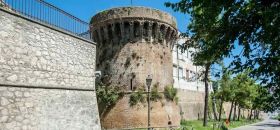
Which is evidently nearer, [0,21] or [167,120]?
[0,21]

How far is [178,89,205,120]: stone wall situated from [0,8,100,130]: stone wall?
2757 centimetres

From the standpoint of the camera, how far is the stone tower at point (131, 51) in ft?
96.4

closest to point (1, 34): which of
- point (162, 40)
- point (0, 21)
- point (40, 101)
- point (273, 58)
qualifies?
point (0, 21)

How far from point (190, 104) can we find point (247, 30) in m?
36.8

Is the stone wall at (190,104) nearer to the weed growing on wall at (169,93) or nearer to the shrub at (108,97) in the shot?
the weed growing on wall at (169,93)

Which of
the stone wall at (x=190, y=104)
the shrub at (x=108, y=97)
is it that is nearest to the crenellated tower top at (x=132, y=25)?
the shrub at (x=108, y=97)

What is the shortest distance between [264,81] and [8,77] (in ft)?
23.7

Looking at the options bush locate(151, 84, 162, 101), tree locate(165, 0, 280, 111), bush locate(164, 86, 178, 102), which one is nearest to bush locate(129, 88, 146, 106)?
bush locate(151, 84, 162, 101)

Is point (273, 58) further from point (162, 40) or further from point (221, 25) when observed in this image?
point (162, 40)

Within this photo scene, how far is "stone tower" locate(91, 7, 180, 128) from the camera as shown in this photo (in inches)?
1157

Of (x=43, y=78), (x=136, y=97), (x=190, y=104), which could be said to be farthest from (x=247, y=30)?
(x=190, y=104)

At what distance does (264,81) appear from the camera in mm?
10094

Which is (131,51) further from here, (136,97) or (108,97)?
(108,97)

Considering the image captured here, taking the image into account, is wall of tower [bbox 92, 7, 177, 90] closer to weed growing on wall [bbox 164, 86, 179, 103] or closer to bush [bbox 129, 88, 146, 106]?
weed growing on wall [bbox 164, 86, 179, 103]
